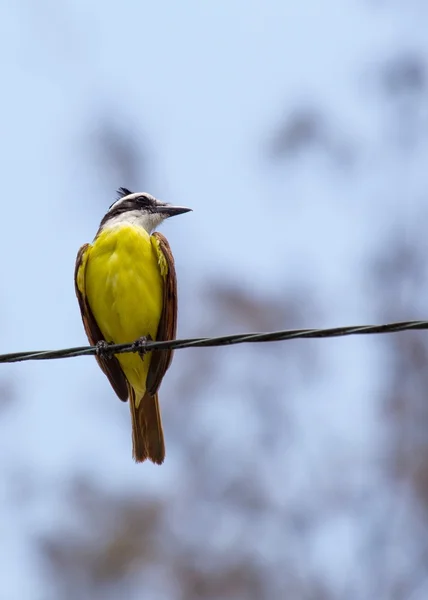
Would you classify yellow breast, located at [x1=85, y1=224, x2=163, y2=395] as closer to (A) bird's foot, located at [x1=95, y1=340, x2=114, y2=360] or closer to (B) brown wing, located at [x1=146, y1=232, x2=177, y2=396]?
(B) brown wing, located at [x1=146, y1=232, x2=177, y2=396]

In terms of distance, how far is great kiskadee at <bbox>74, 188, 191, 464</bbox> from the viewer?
22.2ft

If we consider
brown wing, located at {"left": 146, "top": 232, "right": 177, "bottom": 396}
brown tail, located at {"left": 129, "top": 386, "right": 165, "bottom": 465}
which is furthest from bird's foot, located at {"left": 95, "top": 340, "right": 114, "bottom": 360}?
brown tail, located at {"left": 129, "top": 386, "right": 165, "bottom": 465}

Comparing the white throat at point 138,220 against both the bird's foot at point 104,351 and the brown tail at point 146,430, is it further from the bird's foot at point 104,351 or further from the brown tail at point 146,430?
the brown tail at point 146,430

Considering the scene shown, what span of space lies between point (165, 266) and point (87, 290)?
0.54m

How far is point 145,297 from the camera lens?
6785 millimetres

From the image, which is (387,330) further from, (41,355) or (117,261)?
(117,261)

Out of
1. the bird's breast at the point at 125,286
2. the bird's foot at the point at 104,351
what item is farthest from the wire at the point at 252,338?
the bird's breast at the point at 125,286

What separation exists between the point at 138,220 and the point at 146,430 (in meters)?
1.52

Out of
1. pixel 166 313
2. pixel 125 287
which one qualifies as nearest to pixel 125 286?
pixel 125 287

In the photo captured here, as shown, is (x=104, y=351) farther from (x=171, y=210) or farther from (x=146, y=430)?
(x=171, y=210)

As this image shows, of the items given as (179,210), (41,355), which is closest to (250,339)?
(41,355)

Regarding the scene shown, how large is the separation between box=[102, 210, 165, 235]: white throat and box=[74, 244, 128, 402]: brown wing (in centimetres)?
41

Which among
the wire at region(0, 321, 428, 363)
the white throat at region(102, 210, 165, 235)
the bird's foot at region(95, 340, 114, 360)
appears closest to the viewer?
the wire at region(0, 321, 428, 363)

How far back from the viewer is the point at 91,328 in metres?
6.97
